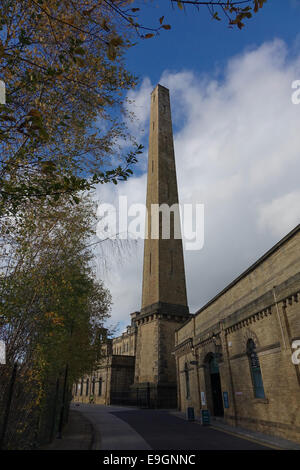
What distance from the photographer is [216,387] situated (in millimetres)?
18328

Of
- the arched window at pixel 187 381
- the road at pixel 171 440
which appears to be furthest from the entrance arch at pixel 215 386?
the arched window at pixel 187 381

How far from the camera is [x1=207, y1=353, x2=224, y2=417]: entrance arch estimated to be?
707 inches

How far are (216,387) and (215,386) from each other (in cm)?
10

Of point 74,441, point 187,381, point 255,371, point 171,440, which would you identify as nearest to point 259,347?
point 255,371

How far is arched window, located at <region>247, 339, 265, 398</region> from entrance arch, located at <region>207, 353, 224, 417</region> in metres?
4.60

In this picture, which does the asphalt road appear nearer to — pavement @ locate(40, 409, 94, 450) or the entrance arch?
pavement @ locate(40, 409, 94, 450)

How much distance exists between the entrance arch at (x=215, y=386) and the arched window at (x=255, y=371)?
4603 millimetres

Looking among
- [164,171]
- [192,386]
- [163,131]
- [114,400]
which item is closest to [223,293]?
[192,386]

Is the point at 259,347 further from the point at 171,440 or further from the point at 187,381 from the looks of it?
the point at 187,381

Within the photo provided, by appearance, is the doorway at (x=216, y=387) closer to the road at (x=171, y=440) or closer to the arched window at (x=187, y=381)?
the road at (x=171, y=440)

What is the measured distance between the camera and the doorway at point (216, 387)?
17984 millimetres

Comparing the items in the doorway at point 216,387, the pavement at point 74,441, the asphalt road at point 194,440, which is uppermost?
the doorway at point 216,387

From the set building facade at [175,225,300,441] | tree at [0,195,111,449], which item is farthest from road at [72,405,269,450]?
tree at [0,195,111,449]
